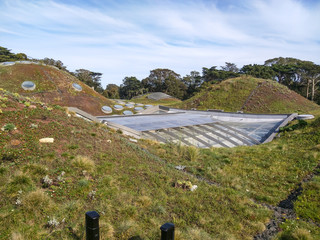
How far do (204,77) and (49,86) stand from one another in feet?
222

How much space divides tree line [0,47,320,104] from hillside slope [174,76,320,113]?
18.6 m

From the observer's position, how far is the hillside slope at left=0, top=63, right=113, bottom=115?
31.7 metres

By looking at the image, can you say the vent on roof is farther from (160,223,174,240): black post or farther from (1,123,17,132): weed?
(160,223,174,240): black post

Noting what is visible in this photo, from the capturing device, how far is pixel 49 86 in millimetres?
33750

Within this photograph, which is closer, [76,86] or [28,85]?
[28,85]

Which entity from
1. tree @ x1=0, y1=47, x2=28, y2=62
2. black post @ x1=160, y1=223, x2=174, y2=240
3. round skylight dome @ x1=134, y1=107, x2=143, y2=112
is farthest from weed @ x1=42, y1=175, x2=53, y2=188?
tree @ x1=0, y1=47, x2=28, y2=62

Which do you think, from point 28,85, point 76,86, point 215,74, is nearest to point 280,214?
point 76,86

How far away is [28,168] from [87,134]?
14.5 ft

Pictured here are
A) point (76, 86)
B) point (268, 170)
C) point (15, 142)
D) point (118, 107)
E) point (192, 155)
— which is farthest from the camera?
point (118, 107)

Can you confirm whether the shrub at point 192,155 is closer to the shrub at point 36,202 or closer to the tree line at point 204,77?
the shrub at point 36,202

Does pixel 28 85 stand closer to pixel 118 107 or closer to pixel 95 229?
pixel 118 107

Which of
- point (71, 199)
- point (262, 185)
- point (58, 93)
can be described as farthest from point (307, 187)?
Answer: point (58, 93)

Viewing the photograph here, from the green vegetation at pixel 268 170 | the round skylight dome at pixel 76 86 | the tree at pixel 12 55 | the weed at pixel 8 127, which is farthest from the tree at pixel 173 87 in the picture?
the weed at pixel 8 127

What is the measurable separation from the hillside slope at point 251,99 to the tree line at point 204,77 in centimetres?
1857
